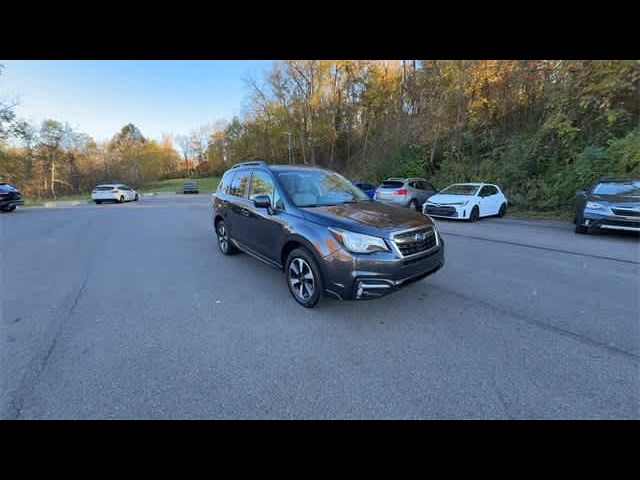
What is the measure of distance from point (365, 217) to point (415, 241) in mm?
660

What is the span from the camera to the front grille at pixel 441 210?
10445 mm

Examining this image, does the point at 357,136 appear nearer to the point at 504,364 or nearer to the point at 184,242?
the point at 184,242

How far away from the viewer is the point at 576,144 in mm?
12031

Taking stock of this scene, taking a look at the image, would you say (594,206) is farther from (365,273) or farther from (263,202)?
(263,202)

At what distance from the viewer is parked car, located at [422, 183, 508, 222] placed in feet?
Answer: 34.1

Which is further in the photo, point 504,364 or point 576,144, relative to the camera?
point 576,144

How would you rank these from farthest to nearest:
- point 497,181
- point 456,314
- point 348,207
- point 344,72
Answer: point 344,72, point 497,181, point 348,207, point 456,314

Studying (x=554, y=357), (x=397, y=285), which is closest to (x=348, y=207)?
(x=397, y=285)

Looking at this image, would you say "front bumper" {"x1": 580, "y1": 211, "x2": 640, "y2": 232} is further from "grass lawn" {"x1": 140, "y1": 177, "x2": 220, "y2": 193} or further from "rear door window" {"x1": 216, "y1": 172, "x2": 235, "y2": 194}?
"grass lawn" {"x1": 140, "y1": 177, "x2": 220, "y2": 193}

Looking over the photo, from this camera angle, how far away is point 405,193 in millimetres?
12398

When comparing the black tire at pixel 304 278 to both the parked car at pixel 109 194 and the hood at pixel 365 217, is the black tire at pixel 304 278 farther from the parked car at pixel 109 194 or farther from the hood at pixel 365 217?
the parked car at pixel 109 194

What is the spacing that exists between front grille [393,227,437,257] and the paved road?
77cm

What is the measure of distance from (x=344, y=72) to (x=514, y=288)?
34208 millimetres

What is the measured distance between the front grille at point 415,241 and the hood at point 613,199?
7077 mm
